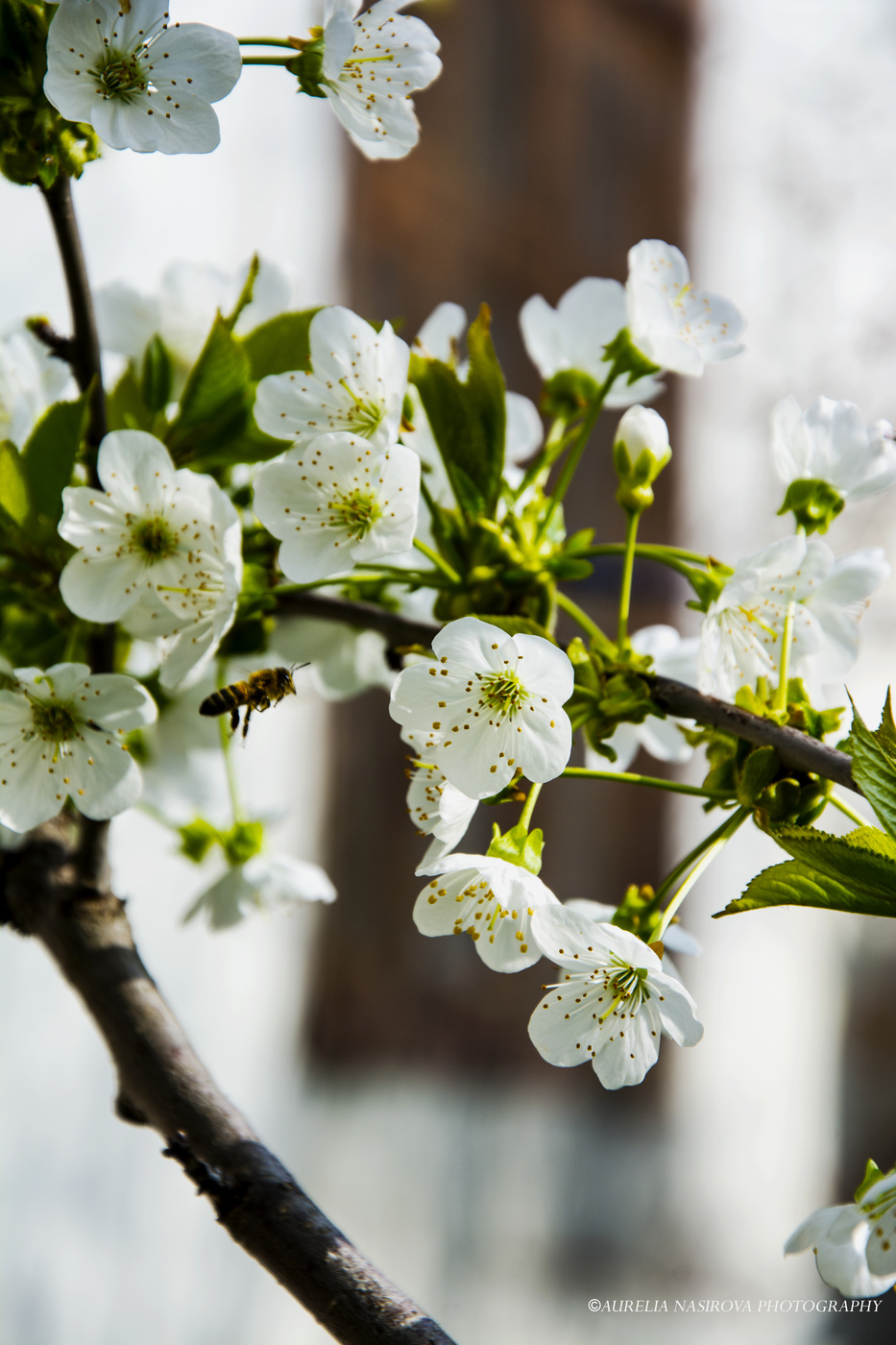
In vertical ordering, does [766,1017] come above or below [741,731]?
below

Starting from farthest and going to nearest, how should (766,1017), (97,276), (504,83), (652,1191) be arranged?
(504,83) → (652,1191) → (766,1017) → (97,276)

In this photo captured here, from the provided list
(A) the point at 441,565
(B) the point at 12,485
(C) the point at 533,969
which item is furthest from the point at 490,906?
(C) the point at 533,969

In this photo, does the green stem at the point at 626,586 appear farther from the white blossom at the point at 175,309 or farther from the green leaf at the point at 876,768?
the white blossom at the point at 175,309

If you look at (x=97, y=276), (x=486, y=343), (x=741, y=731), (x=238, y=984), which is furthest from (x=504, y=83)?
(x=741, y=731)

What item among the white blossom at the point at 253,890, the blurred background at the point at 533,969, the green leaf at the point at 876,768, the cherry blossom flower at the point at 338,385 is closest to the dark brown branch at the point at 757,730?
the green leaf at the point at 876,768

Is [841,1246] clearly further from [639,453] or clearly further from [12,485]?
[12,485]

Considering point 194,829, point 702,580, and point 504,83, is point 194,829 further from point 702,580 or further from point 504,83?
point 504,83
